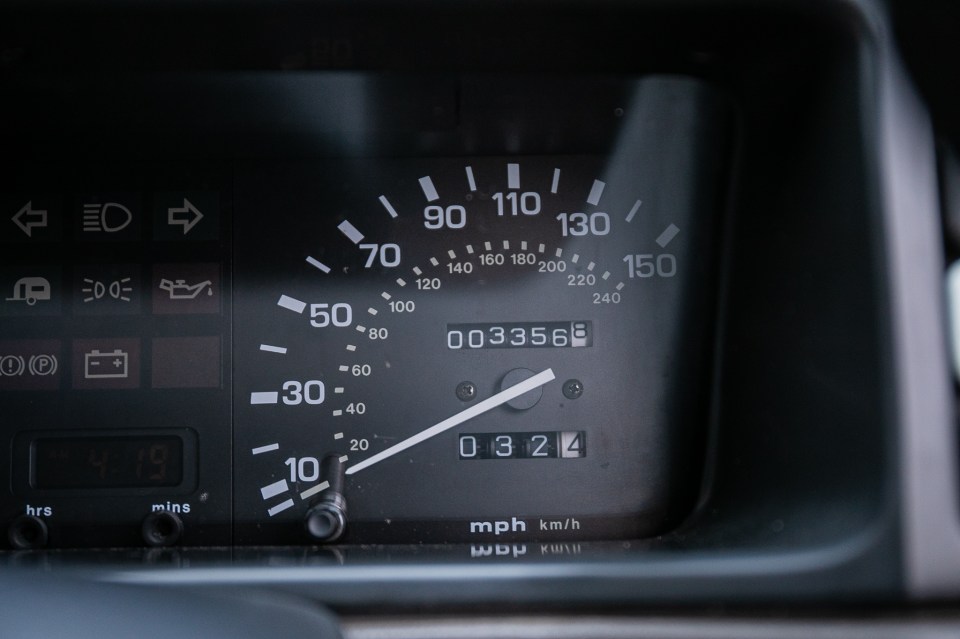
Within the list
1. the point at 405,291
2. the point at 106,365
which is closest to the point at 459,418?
the point at 405,291

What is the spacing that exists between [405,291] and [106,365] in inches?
23.4

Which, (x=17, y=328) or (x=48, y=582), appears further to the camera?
(x=17, y=328)

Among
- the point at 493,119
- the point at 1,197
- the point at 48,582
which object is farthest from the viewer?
the point at 1,197

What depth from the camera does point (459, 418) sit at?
2.04m

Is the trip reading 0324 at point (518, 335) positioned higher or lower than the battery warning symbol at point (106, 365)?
higher

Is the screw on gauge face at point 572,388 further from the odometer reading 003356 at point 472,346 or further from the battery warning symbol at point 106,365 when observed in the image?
the battery warning symbol at point 106,365

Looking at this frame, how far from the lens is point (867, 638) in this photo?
138 cm

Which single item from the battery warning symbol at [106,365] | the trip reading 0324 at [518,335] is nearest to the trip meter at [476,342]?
the trip reading 0324 at [518,335]

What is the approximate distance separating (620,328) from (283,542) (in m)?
0.75

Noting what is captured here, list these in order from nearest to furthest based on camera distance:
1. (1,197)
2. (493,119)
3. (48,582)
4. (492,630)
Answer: (48,582)
(492,630)
(493,119)
(1,197)

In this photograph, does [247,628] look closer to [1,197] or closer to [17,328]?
[17,328]

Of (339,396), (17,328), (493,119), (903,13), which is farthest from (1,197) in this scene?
(903,13)

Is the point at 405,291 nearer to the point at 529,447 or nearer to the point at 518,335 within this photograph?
the point at 518,335

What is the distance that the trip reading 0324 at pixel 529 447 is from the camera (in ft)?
6.62
